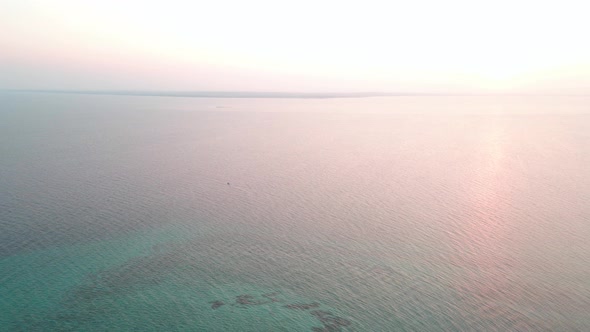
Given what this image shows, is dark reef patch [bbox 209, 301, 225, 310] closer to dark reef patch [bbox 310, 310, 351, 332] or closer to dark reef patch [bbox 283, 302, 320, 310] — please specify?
dark reef patch [bbox 283, 302, 320, 310]

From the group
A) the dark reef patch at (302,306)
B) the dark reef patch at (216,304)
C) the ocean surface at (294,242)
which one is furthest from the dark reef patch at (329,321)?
the dark reef patch at (216,304)

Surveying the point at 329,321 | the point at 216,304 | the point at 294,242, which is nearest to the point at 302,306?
the point at 329,321

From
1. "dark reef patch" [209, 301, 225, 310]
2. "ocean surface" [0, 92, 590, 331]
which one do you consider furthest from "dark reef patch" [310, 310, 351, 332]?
"dark reef patch" [209, 301, 225, 310]

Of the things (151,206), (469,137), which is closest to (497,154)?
(469,137)

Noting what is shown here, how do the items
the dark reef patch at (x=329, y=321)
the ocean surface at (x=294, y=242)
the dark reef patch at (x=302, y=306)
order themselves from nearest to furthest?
the dark reef patch at (x=329, y=321)
the ocean surface at (x=294, y=242)
the dark reef patch at (x=302, y=306)

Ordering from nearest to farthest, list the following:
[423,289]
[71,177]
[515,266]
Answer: [423,289], [515,266], [71,177]

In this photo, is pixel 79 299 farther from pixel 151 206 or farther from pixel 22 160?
pixel 22 160

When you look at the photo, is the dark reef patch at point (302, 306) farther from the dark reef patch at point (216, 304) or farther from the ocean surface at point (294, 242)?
the dark reef patch at point (216, 304)

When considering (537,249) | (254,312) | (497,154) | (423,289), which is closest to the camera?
(254,312)
